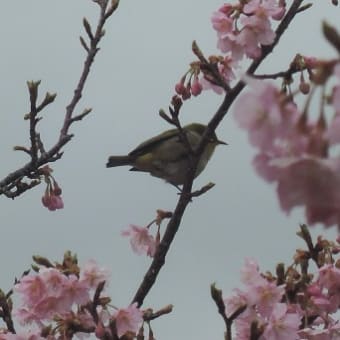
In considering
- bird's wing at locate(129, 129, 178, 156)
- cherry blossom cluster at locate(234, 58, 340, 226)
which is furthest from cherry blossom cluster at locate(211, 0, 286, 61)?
cherry blossom cluster at locate(234, 58, 340, 226)

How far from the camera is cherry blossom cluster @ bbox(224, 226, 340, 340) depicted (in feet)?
12.5

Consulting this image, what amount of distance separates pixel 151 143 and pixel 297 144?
5.41 meters

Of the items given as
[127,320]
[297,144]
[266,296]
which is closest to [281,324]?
Answer: [266,296]

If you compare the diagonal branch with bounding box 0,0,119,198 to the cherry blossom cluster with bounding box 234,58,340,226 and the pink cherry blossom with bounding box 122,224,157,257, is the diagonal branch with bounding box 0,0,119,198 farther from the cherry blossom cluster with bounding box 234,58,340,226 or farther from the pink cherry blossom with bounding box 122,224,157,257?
the cherry blossom cluster with bounding box 234,58,340,226

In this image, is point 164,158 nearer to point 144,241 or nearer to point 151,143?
point 151,143

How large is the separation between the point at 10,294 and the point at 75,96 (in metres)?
1.40

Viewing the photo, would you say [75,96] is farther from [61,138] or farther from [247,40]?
[247,40]

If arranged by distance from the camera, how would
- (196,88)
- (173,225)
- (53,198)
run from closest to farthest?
(173,225) → (196,88) → (53,198)

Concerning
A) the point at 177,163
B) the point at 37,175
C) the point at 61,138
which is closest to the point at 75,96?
the point at 61,138

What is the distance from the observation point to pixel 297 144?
4.63ft

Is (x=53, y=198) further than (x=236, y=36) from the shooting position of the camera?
Yes

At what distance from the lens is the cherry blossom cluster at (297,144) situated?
135 cm

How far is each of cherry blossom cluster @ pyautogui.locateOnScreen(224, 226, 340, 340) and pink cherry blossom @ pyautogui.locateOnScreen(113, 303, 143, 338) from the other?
42 cm

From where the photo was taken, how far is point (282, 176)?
138cm
